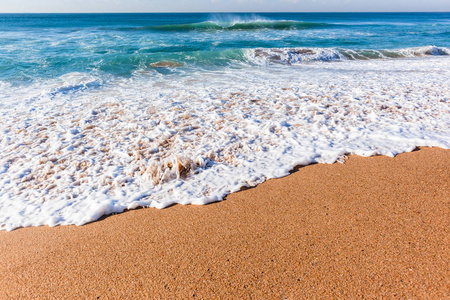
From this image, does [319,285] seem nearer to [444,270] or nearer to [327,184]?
[444,270]

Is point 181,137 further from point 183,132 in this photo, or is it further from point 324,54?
point 324,54

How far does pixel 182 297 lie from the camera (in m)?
1.90

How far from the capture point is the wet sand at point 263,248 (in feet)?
6.38

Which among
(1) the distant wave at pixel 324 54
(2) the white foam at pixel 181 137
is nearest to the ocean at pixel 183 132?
(2) the white foam at pixel 181 137

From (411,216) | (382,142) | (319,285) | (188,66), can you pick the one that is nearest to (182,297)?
(319,285)

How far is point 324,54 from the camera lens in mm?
14211

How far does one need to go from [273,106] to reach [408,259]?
4089mm

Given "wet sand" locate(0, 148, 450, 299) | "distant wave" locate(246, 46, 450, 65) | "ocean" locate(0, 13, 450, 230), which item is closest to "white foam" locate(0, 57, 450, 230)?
"ocean" locate(0, 13, 450, 230)

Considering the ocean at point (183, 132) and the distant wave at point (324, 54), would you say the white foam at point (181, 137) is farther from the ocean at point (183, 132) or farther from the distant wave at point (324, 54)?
the distant wave at point (324, 54)

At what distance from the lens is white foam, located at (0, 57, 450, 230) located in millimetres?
3143

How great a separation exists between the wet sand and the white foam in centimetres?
32

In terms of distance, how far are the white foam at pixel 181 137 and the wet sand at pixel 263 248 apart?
12.8 inches

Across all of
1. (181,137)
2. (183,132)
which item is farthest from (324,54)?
(181,137)

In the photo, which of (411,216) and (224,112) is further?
(224,112)
